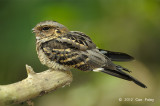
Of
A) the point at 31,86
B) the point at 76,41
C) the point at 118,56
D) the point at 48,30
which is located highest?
the point at 48,30

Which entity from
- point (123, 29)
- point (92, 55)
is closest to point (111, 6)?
point (123, 29)

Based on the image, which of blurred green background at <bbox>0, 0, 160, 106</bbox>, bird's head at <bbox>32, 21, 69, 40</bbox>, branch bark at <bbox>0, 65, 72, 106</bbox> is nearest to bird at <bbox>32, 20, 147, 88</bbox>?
bird's head at <bbox>32, 21, 69, 40</bbox>

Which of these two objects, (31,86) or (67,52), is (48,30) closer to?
(67,52)

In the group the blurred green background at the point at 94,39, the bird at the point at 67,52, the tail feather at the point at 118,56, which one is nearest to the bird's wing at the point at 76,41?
the bird at the point at 67,52

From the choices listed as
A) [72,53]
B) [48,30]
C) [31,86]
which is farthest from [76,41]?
[31,86]

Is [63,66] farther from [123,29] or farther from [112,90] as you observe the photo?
[123,29]

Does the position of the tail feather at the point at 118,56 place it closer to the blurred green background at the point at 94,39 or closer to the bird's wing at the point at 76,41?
the bird's wing at the point at 76,41
